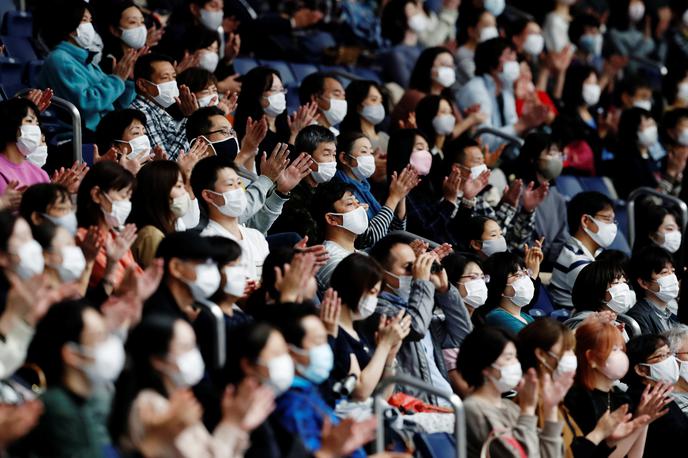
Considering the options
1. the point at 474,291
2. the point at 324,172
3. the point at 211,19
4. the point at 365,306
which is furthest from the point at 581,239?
the point at 211,19

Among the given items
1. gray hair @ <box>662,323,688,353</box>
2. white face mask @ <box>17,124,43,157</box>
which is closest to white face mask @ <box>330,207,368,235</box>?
white face mask @ <box>17,124,43,157</box>

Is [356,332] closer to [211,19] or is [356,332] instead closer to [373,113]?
[373,113]

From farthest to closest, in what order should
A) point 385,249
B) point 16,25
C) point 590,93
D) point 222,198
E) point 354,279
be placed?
point 590,93, point 16,25, point 385,249, point 222,198, point 354,279

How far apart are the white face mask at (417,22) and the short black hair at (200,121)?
3.43 m

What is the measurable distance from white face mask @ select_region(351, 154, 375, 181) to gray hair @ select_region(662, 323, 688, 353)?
166 centimetres

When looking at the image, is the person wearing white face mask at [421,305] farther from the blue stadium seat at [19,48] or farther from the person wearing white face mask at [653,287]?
the blue stadium seat at [19,48]

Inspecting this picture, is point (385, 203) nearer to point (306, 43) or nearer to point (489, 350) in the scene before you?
point (489, 350)

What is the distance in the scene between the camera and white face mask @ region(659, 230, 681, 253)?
8.87 meters

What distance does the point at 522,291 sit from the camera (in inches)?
288

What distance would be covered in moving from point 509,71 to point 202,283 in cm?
481

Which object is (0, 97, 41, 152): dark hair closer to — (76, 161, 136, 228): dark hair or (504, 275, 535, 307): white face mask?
(76, 161, 136, 228): dark hair

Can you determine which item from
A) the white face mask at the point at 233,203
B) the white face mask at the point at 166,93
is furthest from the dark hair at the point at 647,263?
the white face mask at the point at 166,93

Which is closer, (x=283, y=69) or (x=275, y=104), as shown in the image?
(x=275, y=104)

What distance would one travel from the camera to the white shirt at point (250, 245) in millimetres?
6703
